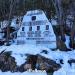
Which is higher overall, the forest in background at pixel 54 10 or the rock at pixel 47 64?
the forest in background at pixel 54 10

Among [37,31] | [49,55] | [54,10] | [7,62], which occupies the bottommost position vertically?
[7,62]

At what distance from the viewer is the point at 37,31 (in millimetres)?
12883

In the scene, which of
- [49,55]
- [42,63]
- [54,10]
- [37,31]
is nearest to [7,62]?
[42,63]

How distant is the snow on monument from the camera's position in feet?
41.5

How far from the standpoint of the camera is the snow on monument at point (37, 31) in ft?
41.5

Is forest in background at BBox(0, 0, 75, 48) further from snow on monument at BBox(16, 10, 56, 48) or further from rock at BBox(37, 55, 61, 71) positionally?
rock at BBox(37, 55, 61, 71)

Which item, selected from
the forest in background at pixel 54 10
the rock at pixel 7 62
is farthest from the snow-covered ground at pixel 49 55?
the forest in background at pixel 54 10

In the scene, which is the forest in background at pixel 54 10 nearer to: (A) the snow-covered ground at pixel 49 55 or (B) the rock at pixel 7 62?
(A) the snow-covered ground at pixel 49 55

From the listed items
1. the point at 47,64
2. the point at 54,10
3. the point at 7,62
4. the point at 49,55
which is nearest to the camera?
the point at 47,64

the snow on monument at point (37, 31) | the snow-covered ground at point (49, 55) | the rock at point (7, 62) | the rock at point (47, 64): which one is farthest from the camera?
the snow on monument at point (37, 31)

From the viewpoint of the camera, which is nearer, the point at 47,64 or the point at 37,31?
the point at 47,64

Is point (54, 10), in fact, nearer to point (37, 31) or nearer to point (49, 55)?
point (37, 31)

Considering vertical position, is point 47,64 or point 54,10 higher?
point 54,10

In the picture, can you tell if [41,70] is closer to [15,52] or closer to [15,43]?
[15,52]
